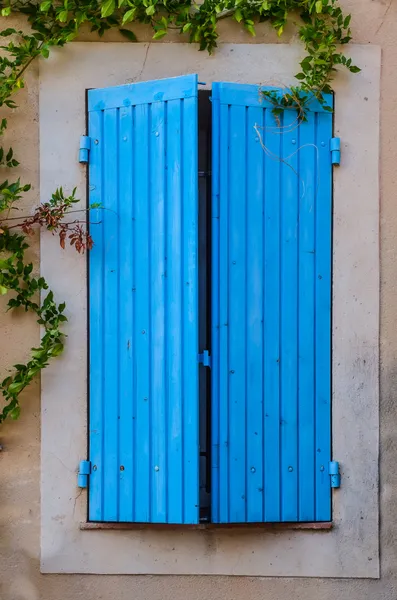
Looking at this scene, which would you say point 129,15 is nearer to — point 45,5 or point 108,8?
point 108,8

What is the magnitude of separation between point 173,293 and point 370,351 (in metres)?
1.14

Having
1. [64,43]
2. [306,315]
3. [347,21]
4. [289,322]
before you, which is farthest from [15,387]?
[347,21]

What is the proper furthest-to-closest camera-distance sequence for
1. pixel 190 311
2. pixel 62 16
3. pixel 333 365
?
pixel 333 365, pixel 62 16, pixel 190 311

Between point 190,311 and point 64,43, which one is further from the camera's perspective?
point 64,43

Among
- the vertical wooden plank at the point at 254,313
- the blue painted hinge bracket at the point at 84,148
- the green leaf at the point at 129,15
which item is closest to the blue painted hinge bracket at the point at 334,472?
the vertical wooden plank at the point at 254,313

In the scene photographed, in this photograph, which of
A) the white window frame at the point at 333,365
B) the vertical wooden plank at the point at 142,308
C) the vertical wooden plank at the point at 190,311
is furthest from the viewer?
the white window frame at the point at 333,365

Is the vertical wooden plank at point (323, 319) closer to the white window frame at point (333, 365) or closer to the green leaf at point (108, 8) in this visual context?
the white window frame at point (333, 365)

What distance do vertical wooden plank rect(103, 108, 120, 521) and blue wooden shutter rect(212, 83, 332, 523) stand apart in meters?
0.53

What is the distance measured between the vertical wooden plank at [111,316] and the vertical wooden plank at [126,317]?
1.0 inches

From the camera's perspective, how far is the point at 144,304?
3.85m

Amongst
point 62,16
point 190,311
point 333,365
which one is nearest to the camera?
point 190,311

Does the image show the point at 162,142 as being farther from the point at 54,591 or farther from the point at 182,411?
the point at 54,591

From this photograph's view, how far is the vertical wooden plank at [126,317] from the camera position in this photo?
3.83 meters

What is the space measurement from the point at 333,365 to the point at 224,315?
0.67 meters
